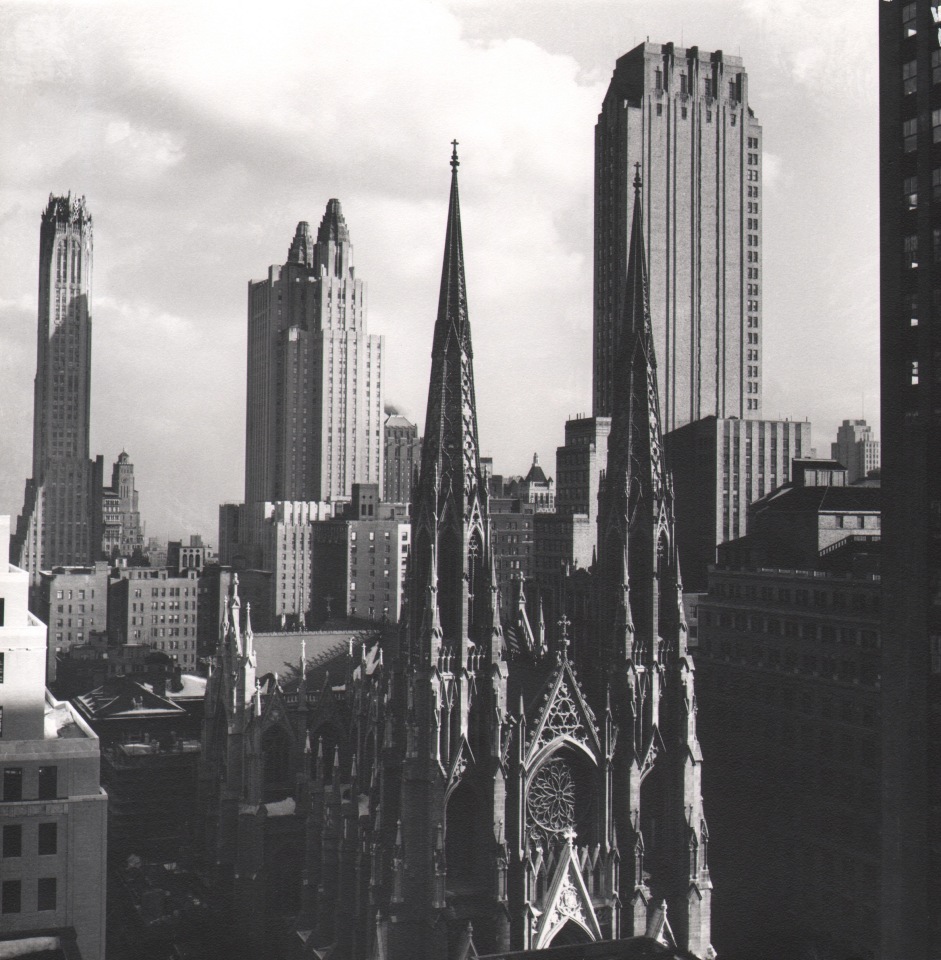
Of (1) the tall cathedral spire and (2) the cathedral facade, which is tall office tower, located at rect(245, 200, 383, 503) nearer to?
(1) the tall cathedral spire

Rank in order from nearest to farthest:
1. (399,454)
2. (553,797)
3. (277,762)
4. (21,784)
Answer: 1. (21,784)
2. (553,797)
3. (277,762)
4. (399,454)

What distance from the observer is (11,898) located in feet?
119

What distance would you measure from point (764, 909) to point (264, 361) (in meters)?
44.2

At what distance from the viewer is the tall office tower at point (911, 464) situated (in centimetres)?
3409

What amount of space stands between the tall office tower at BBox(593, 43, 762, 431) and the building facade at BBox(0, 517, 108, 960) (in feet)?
142

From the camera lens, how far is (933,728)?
33938 mm

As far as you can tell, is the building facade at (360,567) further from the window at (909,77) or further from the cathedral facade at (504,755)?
the window at (909,77)

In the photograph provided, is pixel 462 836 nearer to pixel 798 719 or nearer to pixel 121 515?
pixel 798 719

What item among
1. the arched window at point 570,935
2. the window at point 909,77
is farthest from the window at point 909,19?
the arched window at point 570,935

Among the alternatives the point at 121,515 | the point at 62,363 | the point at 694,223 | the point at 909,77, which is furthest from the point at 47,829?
the point at 694,223

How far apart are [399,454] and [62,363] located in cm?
4470

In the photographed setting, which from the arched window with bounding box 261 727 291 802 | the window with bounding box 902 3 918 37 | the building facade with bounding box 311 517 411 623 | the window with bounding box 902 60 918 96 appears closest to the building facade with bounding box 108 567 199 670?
the building facade with bounding box 311 517 411 623

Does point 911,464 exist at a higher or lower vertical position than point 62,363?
lower

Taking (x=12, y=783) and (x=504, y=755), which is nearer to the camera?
(x=12, y=783)
